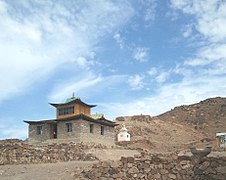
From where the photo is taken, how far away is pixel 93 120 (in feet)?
99.8

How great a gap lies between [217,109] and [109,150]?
162 ft

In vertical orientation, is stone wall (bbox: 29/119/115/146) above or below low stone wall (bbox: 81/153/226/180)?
above

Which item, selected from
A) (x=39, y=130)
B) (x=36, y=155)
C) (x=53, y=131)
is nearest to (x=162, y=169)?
(x=36, y=155)

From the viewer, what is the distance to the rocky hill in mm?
44409

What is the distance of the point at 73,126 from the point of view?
95.9 feet

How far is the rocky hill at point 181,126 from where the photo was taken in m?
44.4

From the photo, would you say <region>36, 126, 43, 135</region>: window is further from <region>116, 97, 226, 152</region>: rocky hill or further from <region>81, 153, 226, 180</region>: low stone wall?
→ <region>81, 153, 226, 180</region>: low stone wall

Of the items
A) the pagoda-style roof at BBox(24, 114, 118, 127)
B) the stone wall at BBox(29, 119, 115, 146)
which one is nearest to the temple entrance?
the stone wall at BBox(29, 119, 115, 146)

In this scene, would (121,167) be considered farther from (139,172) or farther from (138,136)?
(138,136)

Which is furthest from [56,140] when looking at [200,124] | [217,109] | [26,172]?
[217,109]

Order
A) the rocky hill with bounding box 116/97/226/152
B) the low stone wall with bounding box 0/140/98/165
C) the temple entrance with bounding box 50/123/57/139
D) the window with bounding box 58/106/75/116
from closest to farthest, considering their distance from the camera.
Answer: the low stone wall with bounding box 0/140/98/165, the temple entrance with bounding box 50/123/57/139, the window with bounding box 58/106/75/116, the rocky hill with bounding box 116/97/226/152

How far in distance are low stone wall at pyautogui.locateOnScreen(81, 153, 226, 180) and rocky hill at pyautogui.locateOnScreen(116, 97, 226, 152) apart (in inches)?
1006

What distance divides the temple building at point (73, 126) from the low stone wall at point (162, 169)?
53.0 feet

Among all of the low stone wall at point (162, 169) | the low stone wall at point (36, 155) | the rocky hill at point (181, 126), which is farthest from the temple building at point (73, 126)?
the low stone wall at point (162, 169)
